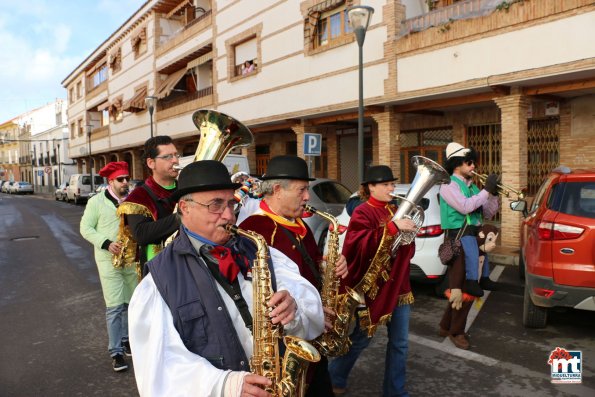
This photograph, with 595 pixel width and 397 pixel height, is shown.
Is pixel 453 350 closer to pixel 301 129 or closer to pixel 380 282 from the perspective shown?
pixel 380 282

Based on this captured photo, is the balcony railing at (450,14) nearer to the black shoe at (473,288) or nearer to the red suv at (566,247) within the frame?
the red suv at (566,247)

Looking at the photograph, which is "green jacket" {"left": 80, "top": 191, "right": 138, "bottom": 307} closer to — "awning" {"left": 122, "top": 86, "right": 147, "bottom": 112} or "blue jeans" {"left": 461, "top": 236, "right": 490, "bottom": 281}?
"blue jeans" {"left": 461, "top": 236, "right": 490, "bottom": 281}

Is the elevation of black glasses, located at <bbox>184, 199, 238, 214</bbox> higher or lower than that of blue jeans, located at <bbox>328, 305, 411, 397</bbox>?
higher

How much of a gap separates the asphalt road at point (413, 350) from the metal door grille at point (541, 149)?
532 centimetres

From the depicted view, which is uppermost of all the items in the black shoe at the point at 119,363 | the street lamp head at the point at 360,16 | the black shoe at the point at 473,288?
the street lamp head at the point at 360,16

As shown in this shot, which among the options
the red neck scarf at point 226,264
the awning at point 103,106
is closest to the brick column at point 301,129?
the red neck scarf at point 226,264

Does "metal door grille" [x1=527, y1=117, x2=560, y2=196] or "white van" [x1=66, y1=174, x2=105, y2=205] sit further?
"white van" [x1=66, y1=174, x2=105, y2=205]

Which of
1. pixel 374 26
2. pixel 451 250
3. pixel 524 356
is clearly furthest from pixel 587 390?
pixel 374 26

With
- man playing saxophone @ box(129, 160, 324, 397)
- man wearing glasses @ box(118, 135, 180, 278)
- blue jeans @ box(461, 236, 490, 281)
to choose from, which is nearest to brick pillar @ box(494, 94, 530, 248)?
blue jeans @ box(461, 236, 490, 281)

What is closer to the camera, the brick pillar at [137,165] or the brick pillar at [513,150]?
the brick pillar at [513,150]

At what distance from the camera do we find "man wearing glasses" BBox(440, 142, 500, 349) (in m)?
4.43

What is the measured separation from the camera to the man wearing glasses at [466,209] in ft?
14.5

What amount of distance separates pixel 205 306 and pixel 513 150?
9.99 metres

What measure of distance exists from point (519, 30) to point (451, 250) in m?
7.18
